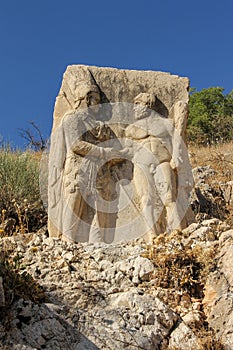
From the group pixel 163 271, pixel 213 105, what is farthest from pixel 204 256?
pixel 213 105

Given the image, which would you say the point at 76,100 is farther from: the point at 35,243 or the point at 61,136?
the point at 35,243

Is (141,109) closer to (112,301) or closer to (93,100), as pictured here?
(93,100)

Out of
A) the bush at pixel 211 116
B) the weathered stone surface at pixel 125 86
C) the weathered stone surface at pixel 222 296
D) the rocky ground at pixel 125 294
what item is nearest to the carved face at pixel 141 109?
the weathered stone surface at pixel 125 86

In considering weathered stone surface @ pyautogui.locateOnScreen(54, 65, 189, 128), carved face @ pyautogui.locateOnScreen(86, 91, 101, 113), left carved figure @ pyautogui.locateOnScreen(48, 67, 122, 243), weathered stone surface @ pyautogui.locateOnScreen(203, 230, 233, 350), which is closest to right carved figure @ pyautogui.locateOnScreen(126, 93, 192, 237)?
weathered stone surface @ pyautogui.locateOnScreen(54, 65, 189, 128)

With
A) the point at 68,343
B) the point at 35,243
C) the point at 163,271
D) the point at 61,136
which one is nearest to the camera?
the point at 68,343

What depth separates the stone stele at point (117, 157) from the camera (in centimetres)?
725

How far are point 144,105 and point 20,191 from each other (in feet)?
9.24

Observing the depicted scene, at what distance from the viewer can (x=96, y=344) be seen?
4.70m

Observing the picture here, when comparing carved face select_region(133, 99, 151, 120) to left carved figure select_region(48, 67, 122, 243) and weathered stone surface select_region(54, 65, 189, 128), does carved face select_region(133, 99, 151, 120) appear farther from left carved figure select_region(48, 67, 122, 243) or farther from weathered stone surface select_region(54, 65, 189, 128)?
left carved figure select_region(48, 67, 122, 243)

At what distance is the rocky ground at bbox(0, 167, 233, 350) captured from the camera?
4.70m

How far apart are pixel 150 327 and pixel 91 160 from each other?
9.36ft

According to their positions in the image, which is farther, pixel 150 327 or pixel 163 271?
pixel 163 271

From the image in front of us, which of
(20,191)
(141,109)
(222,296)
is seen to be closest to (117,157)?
(141,109)

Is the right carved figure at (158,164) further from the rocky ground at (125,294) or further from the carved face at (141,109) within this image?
the rocky ground at (125,294)
